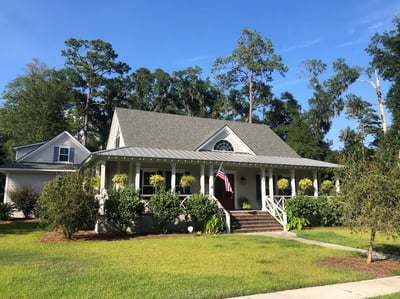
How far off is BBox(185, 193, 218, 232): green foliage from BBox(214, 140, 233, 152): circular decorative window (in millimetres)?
5544

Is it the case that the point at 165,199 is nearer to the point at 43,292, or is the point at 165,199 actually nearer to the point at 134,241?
the point at 134,241

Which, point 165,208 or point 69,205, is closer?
point 69,205

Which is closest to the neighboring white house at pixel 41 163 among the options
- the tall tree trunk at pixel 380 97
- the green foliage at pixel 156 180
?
the green foliage at pixel 156 180

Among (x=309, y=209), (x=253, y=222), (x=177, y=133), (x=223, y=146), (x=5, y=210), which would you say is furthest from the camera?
(x=177, y=133)

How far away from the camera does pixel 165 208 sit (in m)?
13.6

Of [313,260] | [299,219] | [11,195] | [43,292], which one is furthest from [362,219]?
[11,195]

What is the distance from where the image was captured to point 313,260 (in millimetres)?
8672

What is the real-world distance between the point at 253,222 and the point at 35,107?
3174 cm

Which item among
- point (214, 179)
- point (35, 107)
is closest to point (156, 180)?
point (214, 179)

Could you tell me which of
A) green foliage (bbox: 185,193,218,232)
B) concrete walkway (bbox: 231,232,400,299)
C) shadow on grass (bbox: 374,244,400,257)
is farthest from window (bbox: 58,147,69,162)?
concrete walkway (bbox: 231,232,400,299)

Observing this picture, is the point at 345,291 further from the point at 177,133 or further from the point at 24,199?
the point at 24,199

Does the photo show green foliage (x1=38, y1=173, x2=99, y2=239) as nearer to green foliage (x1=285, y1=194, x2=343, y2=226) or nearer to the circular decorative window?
the circular decorative window

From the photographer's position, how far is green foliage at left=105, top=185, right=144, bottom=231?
12898 millimetres

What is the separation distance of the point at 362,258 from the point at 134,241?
7.29m
